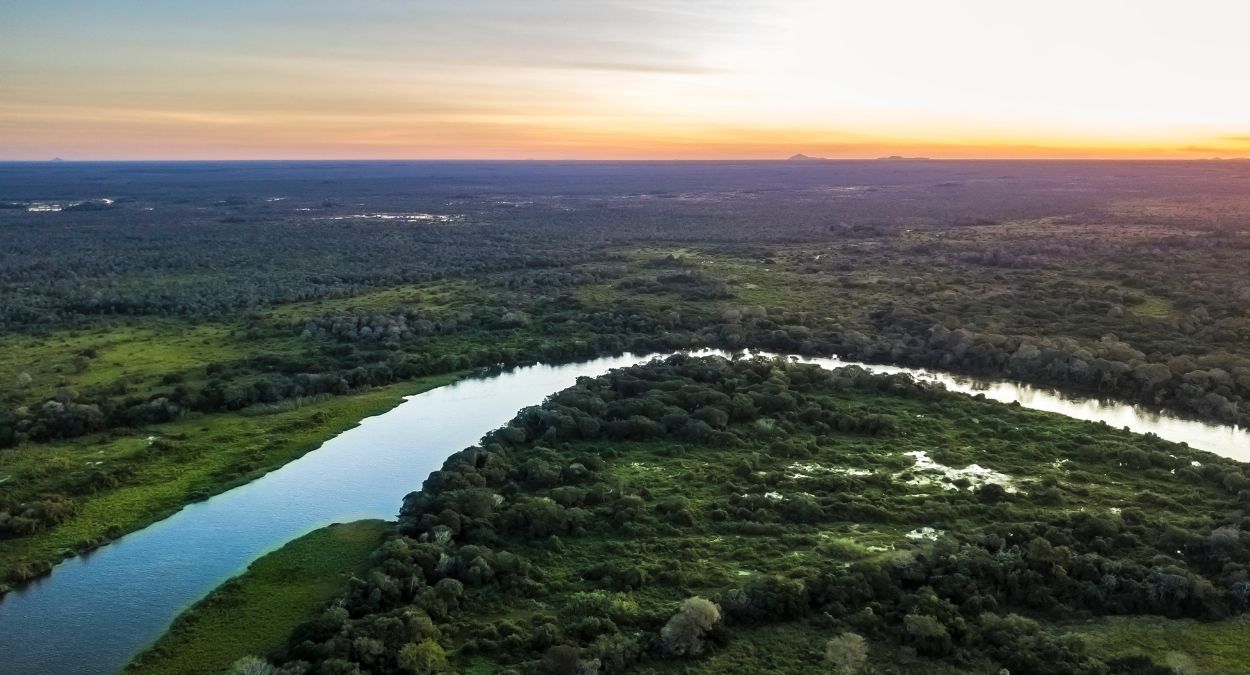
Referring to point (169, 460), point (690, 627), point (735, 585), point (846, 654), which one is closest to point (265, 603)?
point (690, 627)

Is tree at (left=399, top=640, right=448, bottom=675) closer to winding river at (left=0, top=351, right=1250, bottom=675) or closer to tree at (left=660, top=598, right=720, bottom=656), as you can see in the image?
tree at (left=660, top=598, right=720, bottom=656)

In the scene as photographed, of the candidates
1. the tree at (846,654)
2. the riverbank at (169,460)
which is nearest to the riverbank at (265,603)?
the riverbank at (169,460)

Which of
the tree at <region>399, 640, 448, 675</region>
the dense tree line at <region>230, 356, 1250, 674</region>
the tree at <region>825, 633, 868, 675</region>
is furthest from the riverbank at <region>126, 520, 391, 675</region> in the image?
the tree at <region>825, 633, 868, 675</region>

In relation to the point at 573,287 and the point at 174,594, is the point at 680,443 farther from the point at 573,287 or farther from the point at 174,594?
the point at 573,287

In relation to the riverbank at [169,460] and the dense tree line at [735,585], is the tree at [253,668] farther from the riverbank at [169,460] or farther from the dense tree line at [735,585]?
the riverbank at [169,460]

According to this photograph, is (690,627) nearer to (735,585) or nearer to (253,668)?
(735,585)
